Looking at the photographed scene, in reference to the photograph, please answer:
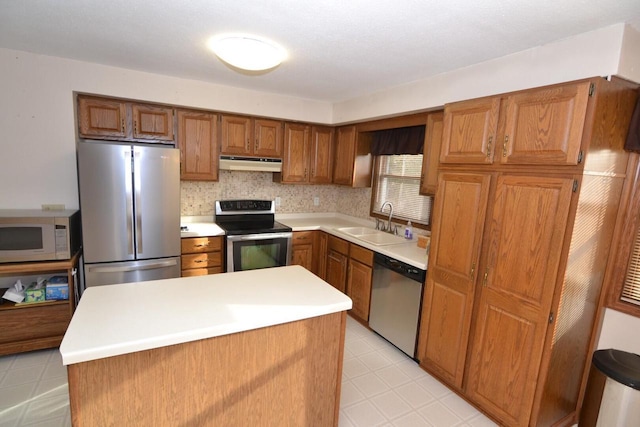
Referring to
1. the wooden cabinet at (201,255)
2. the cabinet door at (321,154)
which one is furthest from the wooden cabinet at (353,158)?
the wooden cabinet at (201,255)

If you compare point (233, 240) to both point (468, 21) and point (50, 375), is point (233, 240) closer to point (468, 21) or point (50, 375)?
point (50, 375)

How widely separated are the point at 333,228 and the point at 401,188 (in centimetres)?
90

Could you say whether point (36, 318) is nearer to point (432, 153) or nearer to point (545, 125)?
point (432, 153)

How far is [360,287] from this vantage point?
10.8 ft

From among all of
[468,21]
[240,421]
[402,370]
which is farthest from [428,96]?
[240,421]

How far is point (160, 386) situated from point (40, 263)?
1.92m

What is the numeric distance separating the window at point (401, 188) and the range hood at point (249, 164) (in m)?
1.22

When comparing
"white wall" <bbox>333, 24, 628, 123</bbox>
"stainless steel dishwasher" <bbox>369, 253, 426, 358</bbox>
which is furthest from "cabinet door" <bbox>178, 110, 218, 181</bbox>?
"stainless steel dishwasher" <bbox>369, 253, 426, 358</bbox>

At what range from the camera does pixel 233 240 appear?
328 centimetres

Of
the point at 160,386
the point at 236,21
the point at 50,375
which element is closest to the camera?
the point at 160,386

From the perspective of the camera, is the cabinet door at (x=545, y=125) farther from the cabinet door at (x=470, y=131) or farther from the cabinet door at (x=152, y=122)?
the cabinet door at (x=152, y=122)

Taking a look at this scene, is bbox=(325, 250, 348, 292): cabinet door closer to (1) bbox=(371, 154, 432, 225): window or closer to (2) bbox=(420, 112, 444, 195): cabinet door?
(1) bbox=(371, 154, 432, 225): window

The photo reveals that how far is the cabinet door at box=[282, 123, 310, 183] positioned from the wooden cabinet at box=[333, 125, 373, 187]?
1.35 feet

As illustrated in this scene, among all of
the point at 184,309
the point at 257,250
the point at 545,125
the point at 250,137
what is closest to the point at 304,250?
the point at 257,250
